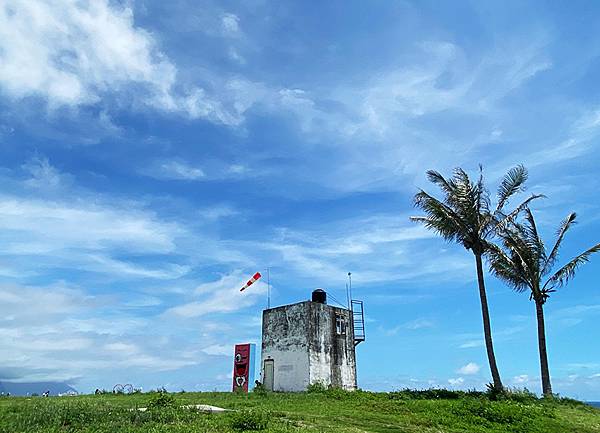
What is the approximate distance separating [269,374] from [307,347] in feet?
11.8

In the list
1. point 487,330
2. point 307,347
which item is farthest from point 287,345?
point 487,330

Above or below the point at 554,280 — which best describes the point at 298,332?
below

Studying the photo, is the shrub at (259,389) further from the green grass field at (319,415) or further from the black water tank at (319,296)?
the black water tank at (319,296)

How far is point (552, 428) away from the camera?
19.3 metres

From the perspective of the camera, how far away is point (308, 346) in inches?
1195

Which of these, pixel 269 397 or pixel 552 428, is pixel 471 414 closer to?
pixel 552 428

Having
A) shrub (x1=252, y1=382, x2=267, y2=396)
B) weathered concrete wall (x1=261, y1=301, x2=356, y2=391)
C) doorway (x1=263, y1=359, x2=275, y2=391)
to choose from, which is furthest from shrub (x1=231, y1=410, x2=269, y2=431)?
doorway (x1=263, y1=359, x2=275, y2=391)

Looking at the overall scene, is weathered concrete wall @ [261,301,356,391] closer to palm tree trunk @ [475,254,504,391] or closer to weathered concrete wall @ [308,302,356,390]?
weathered concrete wall @ [308,302,356,390]

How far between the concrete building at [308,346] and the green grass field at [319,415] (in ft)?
9.15

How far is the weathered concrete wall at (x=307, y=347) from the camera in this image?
100.0 ft

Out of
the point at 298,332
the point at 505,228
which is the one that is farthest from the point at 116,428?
the point at 505,228

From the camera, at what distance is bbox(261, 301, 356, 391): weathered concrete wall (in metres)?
30.5

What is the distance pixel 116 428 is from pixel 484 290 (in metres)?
21.2

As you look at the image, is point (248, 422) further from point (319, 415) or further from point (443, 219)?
point (443, 219)
